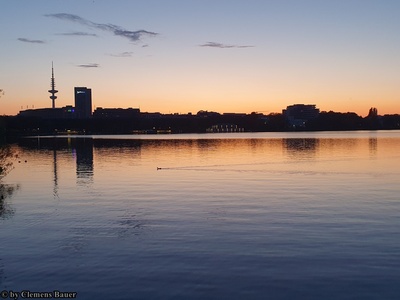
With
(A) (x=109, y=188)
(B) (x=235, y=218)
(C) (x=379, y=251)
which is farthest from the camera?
(A) (x=109, y=188)

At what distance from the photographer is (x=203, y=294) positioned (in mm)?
15547

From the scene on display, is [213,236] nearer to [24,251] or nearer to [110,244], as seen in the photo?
[110,244]

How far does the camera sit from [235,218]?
1091 inches

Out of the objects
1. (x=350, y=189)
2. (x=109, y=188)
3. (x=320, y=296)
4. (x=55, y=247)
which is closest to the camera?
(x=320, y=296)

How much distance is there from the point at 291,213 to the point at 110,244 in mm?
12431

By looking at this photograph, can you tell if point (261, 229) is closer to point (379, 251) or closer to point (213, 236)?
point (213, 236)

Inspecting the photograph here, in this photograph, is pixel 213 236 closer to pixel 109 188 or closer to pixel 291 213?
pixel 291 213

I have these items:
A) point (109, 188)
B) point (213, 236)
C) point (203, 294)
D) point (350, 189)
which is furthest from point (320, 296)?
point (109, 188)

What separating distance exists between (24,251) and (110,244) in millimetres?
3870

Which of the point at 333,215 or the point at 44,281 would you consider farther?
the point at 333,215

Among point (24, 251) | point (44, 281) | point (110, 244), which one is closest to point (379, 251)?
point (110, 244)

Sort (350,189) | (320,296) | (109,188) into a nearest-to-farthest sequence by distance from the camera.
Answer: (320,296) → (350,189) → (109,188)

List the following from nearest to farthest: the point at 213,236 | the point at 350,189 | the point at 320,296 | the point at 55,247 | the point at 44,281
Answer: the point at 320,296 → the point at 44,281 → the point at 55,247 → the point at 213,236 → the point at 350,189

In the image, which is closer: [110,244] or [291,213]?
[110,244]
